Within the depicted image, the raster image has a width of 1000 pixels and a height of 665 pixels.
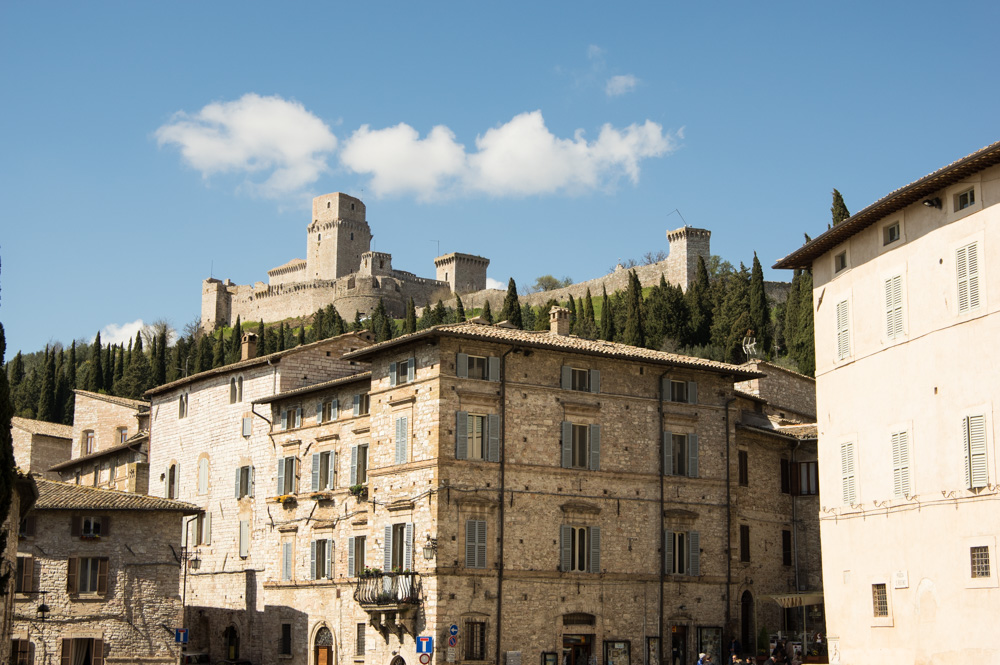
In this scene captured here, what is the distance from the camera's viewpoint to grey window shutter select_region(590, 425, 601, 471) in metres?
39.0

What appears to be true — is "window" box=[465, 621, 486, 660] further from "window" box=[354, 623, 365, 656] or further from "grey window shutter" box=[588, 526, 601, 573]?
"window" box=[354, 623, 365, 656]

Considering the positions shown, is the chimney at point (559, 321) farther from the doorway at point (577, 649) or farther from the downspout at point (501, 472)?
the doorway at point (577, 649)

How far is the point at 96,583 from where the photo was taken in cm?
4066

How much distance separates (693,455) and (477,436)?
829cm

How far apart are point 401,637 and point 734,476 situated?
13085 millimetres

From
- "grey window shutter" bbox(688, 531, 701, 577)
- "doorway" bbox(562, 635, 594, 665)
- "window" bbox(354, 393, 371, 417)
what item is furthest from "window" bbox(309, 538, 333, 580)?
"grey window shutter" bbox(688, 531, 701, 577)

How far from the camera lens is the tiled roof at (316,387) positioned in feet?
137

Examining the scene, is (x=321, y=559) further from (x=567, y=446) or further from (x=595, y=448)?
(x=595, y=448)

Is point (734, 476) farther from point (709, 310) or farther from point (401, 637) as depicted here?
point (709, 310)

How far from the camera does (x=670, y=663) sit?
128 ft

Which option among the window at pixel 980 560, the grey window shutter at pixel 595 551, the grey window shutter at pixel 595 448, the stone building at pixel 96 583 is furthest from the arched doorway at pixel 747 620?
the stone building at pixel 96 583

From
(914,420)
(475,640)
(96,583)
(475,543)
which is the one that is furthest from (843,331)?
(96,583)

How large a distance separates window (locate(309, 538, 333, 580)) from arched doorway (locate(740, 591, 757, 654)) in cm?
1451

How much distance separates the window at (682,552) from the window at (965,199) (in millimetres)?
17346
